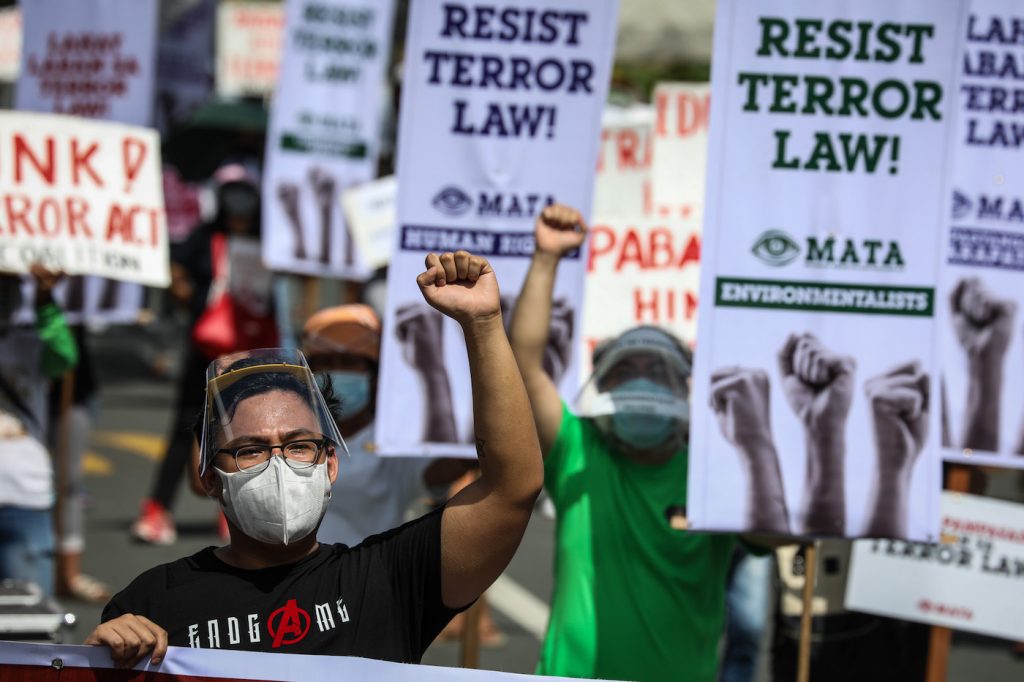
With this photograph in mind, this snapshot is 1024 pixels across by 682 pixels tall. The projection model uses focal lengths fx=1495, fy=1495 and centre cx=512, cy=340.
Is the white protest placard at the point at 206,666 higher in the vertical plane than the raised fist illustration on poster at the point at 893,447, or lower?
lower

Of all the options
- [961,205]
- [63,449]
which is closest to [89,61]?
[63,449]

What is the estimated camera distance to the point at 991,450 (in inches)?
203

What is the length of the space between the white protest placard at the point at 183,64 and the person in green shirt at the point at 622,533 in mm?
8403

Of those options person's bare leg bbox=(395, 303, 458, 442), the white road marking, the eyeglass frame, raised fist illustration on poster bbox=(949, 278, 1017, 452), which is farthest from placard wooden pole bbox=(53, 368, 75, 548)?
the eyeglass frame

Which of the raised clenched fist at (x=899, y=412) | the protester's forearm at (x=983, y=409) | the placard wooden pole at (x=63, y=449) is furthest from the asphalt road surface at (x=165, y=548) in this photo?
the raised clenched fist at (x=899, y=412)

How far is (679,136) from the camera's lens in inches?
280

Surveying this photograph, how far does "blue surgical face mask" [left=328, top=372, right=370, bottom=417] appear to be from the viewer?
197 inches

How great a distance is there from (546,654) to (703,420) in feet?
2.55

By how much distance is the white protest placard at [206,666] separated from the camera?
2.58 meters

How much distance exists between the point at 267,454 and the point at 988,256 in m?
3.53

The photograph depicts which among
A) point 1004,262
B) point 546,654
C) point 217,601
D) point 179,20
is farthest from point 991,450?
point 179,20

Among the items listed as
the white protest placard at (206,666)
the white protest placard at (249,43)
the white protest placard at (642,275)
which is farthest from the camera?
the white protest placard at (249,43)

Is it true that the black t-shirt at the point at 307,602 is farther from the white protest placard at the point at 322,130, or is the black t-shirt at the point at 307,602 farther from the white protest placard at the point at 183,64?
the white protest placard at the point at 183,64

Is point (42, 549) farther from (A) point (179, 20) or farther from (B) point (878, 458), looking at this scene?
(A) point (179, 20)
